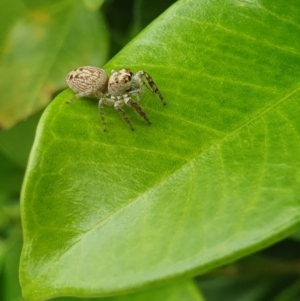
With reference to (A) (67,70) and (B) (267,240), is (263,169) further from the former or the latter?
(A) (67,70)

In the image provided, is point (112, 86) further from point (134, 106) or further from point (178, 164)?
point (178, 164)

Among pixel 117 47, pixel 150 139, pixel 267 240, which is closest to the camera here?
pixel 267 240

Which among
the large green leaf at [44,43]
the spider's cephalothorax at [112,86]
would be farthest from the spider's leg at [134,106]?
the large green leaf at [44,43]

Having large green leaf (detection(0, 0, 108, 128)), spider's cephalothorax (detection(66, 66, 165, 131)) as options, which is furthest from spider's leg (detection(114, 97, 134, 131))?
large green leaf (detection(0, 0, 108, 128))

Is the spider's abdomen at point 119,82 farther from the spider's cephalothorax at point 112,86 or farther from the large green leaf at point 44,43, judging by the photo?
the large green leaf at point 44,43

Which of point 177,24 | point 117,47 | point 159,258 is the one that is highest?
point 177,24

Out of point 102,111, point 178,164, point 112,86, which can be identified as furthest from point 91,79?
point 178,164

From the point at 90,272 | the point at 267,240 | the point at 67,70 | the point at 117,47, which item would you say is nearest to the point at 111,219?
the point at 90,272
